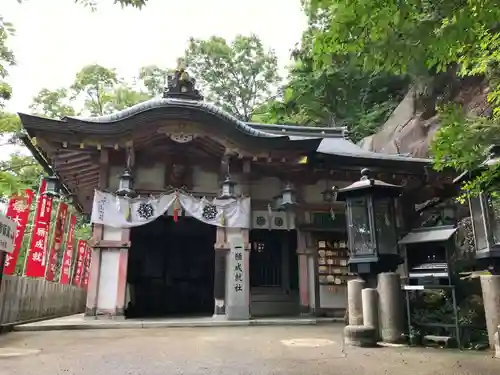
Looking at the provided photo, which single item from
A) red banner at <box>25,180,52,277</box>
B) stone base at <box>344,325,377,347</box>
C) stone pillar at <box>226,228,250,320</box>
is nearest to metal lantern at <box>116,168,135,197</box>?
red banner at <box>25,180,52,277</box>

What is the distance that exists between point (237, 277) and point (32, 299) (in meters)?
5.97

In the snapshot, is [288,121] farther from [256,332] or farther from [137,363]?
[137,363]

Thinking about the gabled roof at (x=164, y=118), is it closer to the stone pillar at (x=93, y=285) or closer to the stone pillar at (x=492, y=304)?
the stone pillar at (x=93, y=285)

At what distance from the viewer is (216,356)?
573cm

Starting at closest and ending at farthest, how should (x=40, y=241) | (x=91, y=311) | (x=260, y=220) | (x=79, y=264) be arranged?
(x=91, y=311)
(x=40, y=241)
(x=260, y=220)
(x=79, y=264)

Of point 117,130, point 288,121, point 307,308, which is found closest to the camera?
point 117,130

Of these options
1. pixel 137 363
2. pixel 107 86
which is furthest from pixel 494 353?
pixel 107 86

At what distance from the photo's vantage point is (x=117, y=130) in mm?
11219

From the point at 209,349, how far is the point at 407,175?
9560 mm

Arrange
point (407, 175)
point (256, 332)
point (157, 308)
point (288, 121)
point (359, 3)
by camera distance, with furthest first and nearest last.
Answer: point (288, 121) → point (157, 308) → point (407, 175) → point (256, 332) → point (359, 3)

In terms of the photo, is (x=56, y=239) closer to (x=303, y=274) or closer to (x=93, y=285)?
(x=93, y=285)

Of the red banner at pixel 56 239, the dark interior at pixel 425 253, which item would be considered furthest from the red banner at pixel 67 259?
the dark interior at pixel 425 253

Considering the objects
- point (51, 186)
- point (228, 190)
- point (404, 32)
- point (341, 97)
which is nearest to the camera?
point (404, 32)

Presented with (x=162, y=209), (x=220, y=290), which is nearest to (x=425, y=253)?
(x=220, y=290)
